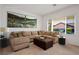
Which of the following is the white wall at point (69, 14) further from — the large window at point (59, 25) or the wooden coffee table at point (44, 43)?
the wooden coffee table at point (44, 43)

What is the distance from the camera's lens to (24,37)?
2.31 metres

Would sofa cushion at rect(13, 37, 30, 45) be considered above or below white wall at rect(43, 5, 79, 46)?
below

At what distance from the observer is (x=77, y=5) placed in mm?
2033

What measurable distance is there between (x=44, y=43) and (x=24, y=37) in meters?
0.76

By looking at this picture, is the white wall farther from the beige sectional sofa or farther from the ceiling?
the beige sectional sofa

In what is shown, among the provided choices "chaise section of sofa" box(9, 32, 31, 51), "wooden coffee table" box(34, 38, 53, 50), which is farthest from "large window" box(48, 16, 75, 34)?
"chaise section of sofa" box(9, 32, 31, 51)

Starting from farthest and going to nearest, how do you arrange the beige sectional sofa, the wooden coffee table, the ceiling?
1. the wooden coffee table
2. the beige sectional sofa
3. the ceiling

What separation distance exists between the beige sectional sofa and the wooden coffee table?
144mm

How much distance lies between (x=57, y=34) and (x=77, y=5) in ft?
3.24

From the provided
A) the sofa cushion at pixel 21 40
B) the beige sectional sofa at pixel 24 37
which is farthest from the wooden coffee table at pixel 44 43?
the sofa cushion at pixel 21 40

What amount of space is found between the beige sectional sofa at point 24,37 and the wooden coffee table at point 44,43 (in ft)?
0.47

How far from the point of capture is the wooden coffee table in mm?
2447

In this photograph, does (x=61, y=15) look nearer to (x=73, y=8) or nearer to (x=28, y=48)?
(x=73, y=8)

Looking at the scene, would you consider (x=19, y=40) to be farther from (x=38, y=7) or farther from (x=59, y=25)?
(x=59, y=25)
